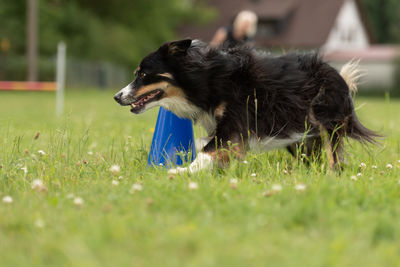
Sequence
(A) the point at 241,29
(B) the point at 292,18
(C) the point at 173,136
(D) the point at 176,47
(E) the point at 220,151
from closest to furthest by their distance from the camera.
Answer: (E) the point at 220,151
(D) the point at 176,47
(C) the point at 173,136
(A) the point at 241,29
(B) the point at 292,18

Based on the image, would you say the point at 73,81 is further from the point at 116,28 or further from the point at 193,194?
the point at 193,194

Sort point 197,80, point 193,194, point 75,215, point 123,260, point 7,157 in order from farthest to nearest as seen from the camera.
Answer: point 197,80
point 7,157
point 193,194
point 75,215
point 123,260

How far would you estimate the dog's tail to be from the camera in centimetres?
434

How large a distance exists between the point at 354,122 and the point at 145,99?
1869 millimetres

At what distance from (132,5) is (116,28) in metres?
2.34

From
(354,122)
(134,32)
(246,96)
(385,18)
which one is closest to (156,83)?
(246,96)

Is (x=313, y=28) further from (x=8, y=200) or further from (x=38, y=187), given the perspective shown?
(x=8, y=200)

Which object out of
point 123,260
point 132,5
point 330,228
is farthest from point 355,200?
point 132,5

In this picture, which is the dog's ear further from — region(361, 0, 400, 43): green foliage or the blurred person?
region(361, 0, 400, 43): green foliage

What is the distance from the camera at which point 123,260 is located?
196 cm

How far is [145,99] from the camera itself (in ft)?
13.5

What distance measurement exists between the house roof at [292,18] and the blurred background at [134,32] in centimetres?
7

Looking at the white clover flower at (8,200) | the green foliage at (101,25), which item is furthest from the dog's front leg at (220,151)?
the green foliage at (101,25)

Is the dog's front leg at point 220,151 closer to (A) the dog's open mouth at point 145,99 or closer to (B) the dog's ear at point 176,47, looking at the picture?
(A) the dog's open mouth at point 145,99
